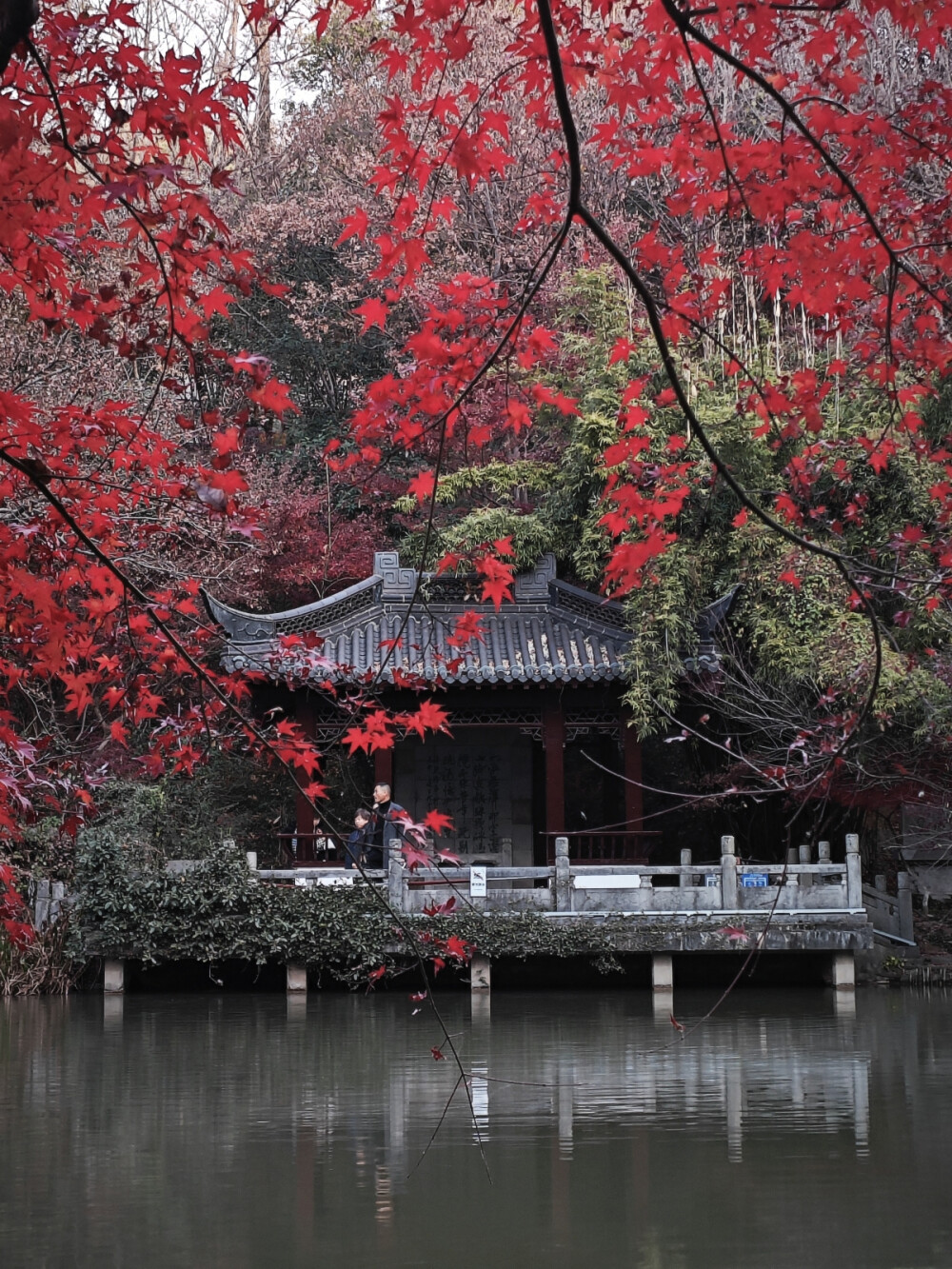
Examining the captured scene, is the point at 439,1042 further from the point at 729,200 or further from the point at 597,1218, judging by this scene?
the point at 729,200

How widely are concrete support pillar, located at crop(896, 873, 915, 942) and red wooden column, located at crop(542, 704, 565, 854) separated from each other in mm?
3499

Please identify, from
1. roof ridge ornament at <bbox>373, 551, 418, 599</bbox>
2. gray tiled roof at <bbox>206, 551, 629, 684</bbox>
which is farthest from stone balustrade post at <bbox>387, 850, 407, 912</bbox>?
roof ridge ornament at <bbox>373, 551, 418, 599</bbox>

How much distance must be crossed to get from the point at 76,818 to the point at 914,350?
3.21 metres

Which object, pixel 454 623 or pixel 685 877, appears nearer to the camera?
pixel 685 877

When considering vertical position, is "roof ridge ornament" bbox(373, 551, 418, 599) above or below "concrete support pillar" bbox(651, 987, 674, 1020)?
above

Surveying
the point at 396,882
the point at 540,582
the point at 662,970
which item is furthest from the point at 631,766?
the point at 396,882

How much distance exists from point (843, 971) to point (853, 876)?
0.79 metres

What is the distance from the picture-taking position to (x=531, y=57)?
3.96 metres

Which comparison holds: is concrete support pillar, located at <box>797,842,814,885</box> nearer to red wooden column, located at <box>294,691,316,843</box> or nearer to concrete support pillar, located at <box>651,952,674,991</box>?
concrete support pillar, located at <box>651,952,674,991</box>

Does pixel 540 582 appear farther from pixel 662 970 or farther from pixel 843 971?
pixel 843 971

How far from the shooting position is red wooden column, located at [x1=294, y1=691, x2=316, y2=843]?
14367 millimetres

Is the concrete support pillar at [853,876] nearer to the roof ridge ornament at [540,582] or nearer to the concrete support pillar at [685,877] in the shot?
the concrete support pillar at [685,877]

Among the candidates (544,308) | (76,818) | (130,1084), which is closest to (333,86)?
(544,308)

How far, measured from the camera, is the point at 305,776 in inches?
579
